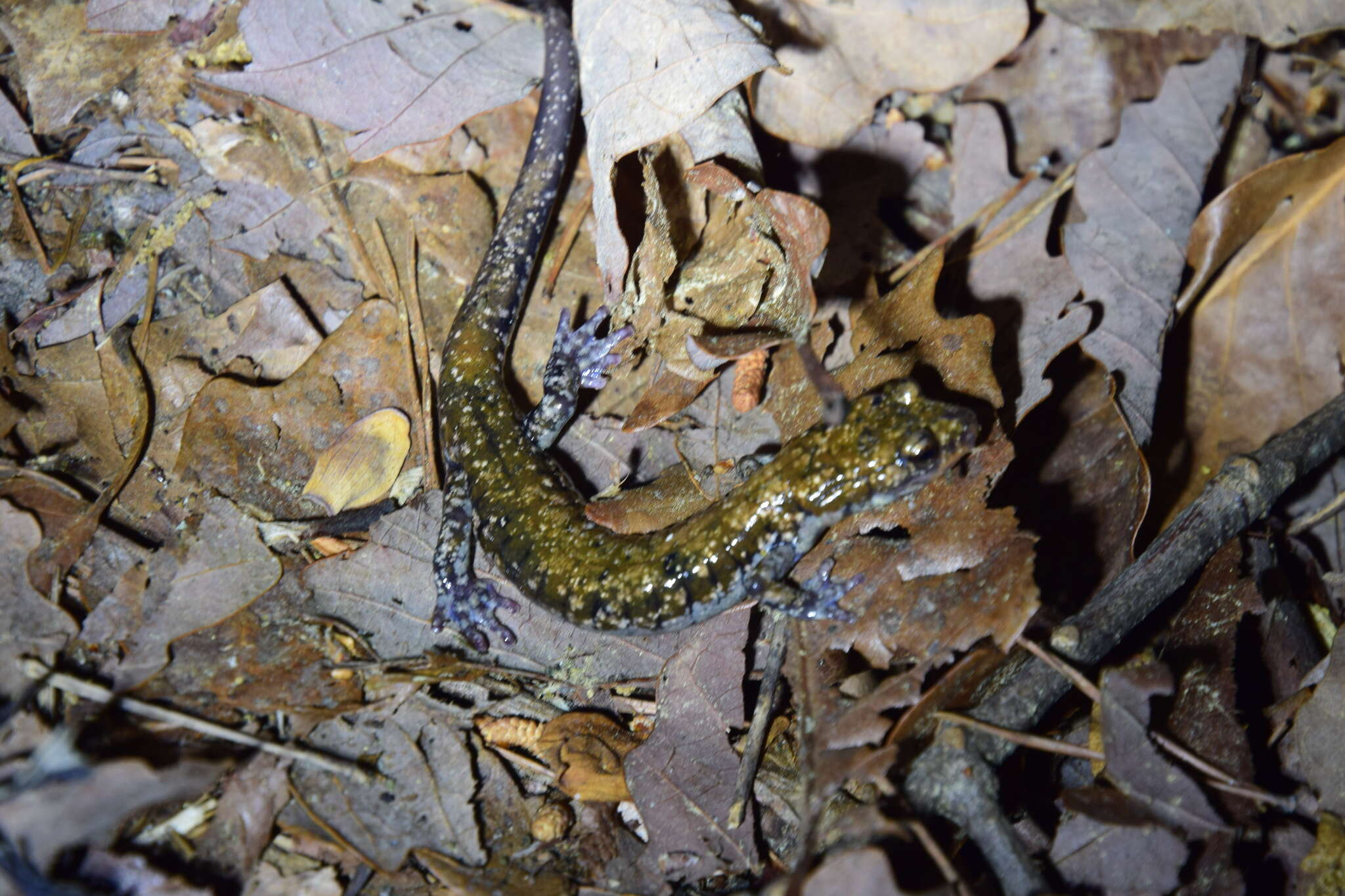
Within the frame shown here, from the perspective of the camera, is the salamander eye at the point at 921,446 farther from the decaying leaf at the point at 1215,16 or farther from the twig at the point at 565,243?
the decaying leaf at the point at 1215,16

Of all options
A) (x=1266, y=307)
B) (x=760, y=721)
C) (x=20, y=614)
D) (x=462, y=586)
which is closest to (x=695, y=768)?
(x=760, y=721)

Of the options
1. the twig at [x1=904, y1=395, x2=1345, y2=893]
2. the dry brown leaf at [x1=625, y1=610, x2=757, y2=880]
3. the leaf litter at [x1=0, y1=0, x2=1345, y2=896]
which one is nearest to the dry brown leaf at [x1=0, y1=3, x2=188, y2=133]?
the leaf litter at [x1=0, y1=0, x2=1345, y2=896]

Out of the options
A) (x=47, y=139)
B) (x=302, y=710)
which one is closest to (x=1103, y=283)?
(x=302, y=710)

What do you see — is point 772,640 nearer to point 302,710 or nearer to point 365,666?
point 365,666

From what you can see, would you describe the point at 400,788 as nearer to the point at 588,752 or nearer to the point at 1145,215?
the point at 588,752

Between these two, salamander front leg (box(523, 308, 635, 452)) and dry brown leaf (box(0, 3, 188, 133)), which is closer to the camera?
salamander front leg (box(523, 308, 635, 452))

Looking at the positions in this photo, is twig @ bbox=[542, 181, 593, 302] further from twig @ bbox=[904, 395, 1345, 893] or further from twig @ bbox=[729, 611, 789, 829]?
twig @ bbox=[904, 395, 1345, 893]
